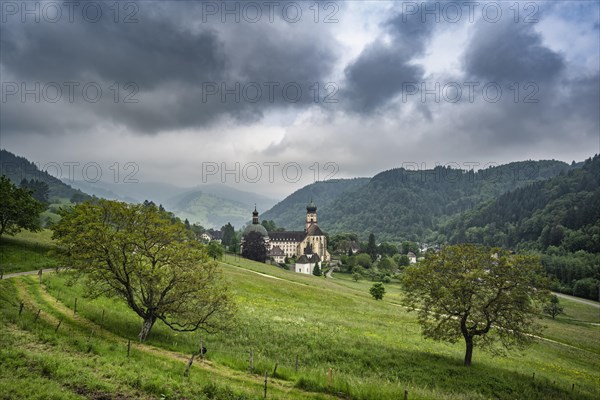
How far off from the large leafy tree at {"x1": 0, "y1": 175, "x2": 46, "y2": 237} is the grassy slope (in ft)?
57.4

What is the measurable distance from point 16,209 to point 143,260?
1386 inches

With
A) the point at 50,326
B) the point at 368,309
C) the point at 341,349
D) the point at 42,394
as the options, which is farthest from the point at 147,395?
the point at 368,309

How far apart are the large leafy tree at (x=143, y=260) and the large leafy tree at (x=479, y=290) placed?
1504cm

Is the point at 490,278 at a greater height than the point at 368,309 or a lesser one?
greater

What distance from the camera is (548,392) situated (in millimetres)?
25000

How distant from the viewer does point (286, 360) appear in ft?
79.4

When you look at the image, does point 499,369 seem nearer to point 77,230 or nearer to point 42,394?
point 42,394

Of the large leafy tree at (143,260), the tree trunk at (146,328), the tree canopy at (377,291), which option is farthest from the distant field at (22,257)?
the tree canopy at (377,291)

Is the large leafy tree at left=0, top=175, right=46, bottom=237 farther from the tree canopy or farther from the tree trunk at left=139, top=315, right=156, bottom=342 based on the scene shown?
the tree canopy

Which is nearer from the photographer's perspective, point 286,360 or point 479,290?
point 286,360

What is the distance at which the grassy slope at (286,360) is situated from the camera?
52.4 ft

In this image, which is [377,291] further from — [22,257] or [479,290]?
[22,257]

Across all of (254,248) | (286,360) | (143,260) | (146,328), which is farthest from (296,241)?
(143,260)

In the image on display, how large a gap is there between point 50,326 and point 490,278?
29.3 metres
